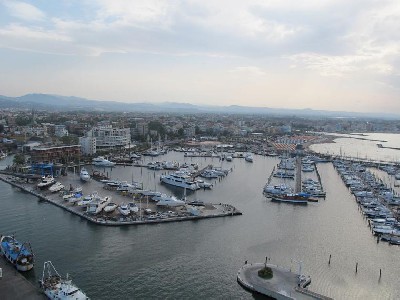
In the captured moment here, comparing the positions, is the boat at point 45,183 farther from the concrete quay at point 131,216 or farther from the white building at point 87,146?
the white building at point 87,146

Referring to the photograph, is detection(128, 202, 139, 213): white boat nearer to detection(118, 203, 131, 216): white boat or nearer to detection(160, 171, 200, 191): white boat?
detection(118, 203, 131, 216): white boat

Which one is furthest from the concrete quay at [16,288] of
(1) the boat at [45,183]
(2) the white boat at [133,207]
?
(1) the boat at [45,183]

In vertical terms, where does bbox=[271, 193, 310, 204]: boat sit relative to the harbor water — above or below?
above

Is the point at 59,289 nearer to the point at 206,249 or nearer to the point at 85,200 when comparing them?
the point at 206,249

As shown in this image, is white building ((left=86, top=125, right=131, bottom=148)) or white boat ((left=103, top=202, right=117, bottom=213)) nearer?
white boat ((left=103, top=202, right=117, bottom=213))

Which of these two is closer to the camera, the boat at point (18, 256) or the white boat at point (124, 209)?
the boat at point (18, 256)

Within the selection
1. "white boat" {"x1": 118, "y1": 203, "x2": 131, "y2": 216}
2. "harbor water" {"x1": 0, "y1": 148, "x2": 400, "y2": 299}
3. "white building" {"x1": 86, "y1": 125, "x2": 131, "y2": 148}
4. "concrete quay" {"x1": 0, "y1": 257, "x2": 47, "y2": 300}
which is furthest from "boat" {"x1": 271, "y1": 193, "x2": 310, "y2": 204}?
"white building" {"x1": 86, "y1": 125, "x2": 131, "y2": 148}

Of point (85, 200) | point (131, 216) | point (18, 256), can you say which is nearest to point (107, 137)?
point (85, 200)
